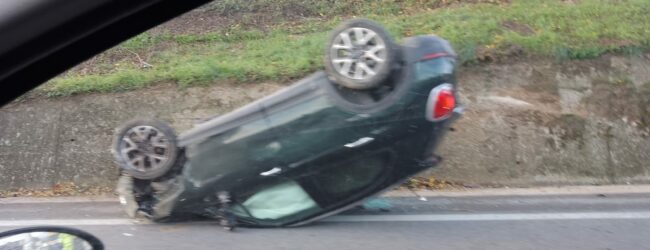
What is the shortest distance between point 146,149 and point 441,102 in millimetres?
2604

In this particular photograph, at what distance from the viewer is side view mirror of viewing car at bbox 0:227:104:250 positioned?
3463 millimetres

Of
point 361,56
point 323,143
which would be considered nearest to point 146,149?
point 323,143

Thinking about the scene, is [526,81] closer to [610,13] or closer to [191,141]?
[610,13]

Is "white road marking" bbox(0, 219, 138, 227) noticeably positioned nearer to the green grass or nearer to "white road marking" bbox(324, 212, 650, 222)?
"white road marking" bbox(324, 212, 650, 222)

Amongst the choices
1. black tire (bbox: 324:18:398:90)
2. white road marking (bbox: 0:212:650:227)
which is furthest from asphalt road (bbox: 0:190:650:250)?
black tire (bbox: 324:18:398:90)

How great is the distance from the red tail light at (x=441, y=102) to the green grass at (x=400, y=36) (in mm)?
4225

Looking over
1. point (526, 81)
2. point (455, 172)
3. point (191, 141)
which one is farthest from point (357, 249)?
point (526, 81)

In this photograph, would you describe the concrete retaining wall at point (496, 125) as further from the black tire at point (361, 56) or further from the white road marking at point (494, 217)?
the black tire at point (361, 56)

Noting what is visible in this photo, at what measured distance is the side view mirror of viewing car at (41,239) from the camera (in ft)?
11.4

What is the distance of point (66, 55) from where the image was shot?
2.42 m

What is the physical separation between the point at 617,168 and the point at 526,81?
1.73 metres

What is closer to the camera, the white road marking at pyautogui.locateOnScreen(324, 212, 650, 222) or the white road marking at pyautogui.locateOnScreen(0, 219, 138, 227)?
the white road marking at pyautogui.locateOnScreen(324, 212, 650, 222)

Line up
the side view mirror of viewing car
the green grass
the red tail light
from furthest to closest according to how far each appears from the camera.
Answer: the green grass < the red tail light < the side view mirror of viewing car

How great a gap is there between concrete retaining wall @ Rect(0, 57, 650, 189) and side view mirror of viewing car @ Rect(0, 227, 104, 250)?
5.72 metres
